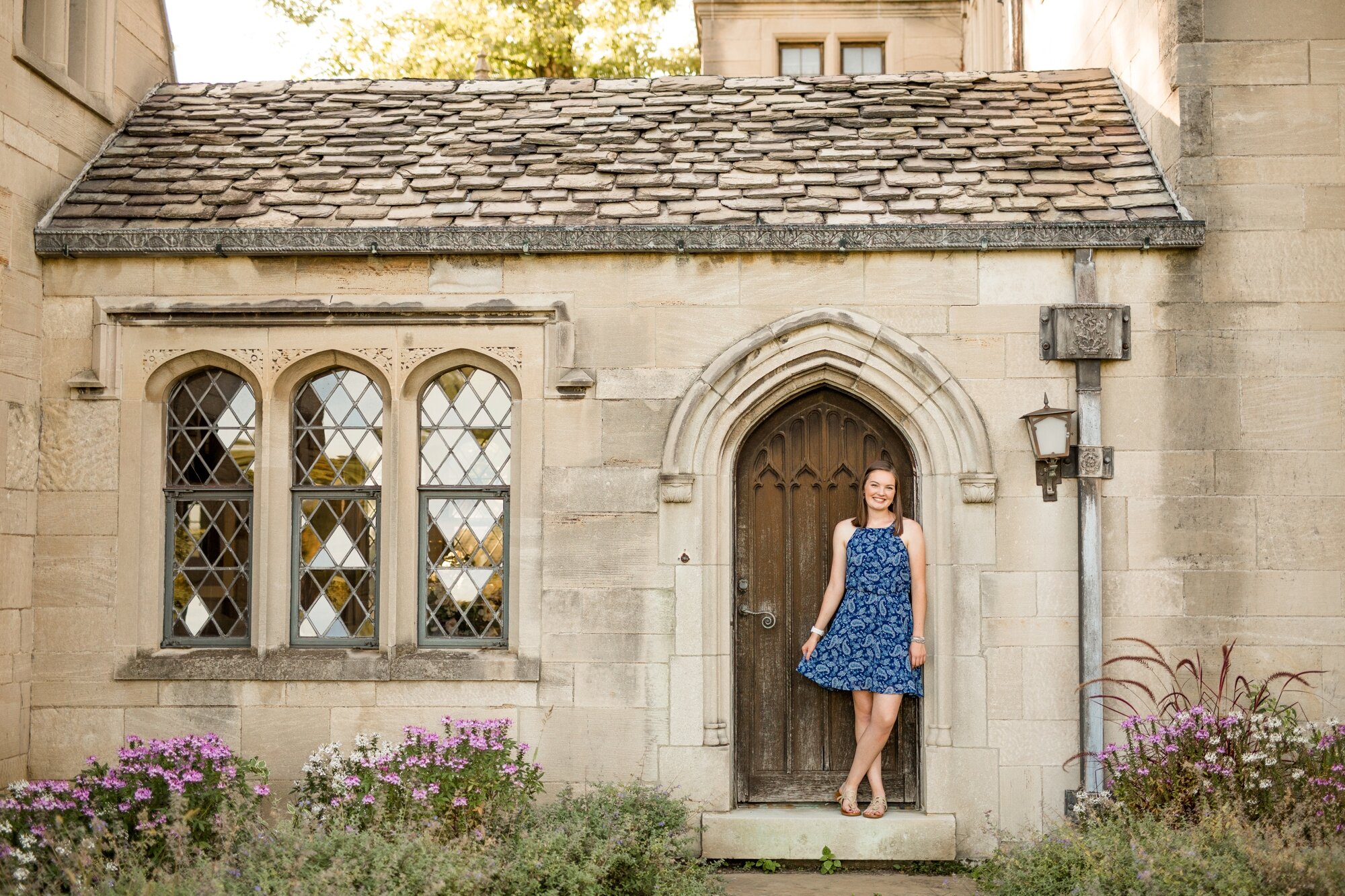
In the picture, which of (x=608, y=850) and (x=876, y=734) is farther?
(x=876, y=734)

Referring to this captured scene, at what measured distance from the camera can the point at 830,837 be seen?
633cm

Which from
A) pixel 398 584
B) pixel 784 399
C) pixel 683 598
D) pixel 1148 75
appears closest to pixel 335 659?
pixel 398 584

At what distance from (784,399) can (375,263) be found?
8.27ft

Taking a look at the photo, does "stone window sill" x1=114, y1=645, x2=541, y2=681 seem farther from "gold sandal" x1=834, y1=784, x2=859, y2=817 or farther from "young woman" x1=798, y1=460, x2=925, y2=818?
"gold sandal" x1=834, y1=784, x2=859, y2=817

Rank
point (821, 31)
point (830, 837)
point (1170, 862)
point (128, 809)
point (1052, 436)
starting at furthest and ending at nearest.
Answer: point (821, 31), point (830, 837), point (1052, 436), point (128, 809), point (1170, 862)

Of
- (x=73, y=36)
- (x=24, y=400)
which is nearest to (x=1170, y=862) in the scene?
(x=24, y=400)

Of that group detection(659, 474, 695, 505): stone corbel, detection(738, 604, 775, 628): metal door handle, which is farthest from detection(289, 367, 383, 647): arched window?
detection(738, 604, 775, 628): metal door handle

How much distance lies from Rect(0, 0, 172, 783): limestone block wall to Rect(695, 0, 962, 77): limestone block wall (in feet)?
31.5

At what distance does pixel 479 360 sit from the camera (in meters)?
6.73

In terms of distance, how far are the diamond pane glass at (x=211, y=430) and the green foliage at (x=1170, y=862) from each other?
15.6 ft

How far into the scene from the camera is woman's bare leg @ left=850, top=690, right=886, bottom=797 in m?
6.41

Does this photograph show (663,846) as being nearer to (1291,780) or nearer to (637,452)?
(637,452)

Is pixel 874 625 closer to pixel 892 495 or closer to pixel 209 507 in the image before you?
pixel 892 495

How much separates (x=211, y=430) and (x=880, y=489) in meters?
3.96
